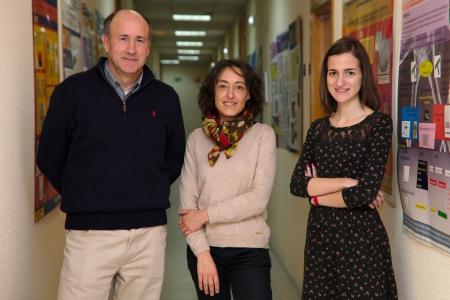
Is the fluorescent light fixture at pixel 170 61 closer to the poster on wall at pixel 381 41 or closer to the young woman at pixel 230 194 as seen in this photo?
the poster on wall at pixel 381 41

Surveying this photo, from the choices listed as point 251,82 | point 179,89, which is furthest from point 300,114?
point 179,89

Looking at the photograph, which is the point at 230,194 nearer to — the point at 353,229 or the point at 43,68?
the point at 353,229

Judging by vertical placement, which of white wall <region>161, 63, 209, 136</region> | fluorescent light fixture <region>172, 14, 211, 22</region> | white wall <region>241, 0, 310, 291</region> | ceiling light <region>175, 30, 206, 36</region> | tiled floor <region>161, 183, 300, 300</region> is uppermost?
ceiling light <region>175, 30, 206, 36</region>

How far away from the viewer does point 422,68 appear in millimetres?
1742

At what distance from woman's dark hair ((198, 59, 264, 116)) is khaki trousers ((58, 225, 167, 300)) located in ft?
1.74

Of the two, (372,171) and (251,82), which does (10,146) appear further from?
(372,171)

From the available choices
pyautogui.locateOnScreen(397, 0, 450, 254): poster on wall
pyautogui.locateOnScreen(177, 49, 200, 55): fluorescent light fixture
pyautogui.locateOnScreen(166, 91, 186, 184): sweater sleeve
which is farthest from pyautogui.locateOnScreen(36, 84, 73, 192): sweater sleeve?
pyautogui.locateOnScreen(177, 49, 200, 55): fluorescent light fixture

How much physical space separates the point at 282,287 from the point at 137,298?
2.35m

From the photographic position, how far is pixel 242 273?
1.86m

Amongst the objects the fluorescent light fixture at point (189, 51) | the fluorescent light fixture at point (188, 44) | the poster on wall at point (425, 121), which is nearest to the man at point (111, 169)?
the poster on wall at point (425, 121)

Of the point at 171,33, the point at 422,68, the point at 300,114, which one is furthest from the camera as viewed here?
the point at 171,33

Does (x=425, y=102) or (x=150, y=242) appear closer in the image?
(x=425, y=102)

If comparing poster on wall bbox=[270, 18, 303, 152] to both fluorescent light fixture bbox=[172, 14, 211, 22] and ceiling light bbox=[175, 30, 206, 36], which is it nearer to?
fluorescent light fixture bbox=[172, 14, 211, 22]

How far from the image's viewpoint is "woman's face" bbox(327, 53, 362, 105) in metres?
1.76
